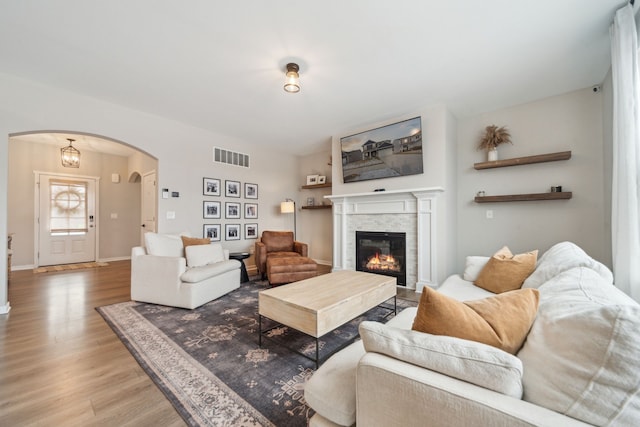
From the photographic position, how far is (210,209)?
178 inches

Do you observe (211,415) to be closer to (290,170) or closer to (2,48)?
(2,48)

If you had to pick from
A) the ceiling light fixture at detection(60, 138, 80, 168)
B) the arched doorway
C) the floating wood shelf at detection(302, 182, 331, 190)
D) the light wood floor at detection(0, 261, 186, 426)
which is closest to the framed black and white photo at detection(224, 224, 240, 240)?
the arched doorway

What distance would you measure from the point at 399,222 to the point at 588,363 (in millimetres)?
3380

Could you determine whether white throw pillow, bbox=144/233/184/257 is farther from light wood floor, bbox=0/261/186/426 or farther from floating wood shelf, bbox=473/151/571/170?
floating wood shelf, bbox=473/151/571/170

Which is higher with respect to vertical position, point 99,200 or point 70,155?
point 70,155

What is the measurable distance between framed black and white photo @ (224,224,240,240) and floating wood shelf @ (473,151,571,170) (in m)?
4.29

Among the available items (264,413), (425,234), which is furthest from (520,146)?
(264,413)

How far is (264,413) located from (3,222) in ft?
11.9

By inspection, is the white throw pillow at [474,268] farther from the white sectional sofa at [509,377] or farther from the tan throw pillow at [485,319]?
the tan throw pillow at [485,319]

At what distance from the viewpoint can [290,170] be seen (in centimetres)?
598

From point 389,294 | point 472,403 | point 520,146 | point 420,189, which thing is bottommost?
point 389,294

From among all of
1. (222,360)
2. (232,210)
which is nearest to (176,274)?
(222,360)

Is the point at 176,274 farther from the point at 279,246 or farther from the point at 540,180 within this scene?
the point at 540,180

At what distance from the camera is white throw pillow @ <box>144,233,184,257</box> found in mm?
3158
